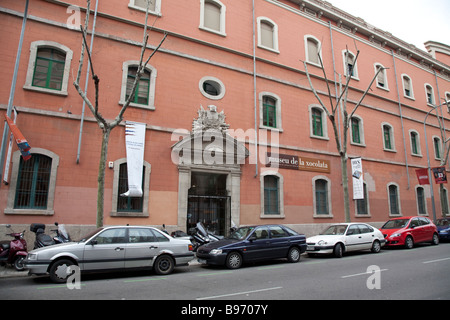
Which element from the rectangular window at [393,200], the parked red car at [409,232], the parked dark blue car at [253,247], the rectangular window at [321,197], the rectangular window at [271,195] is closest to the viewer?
the parked dark blue car at [253,247]

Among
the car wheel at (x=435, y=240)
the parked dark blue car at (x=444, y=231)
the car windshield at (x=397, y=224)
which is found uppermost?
the car windshield at (x=397, y=224)

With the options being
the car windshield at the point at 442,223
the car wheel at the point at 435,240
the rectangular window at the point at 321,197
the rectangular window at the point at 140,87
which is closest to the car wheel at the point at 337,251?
the rectangular window at the point at 321,197

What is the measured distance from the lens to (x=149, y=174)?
45.5 ft

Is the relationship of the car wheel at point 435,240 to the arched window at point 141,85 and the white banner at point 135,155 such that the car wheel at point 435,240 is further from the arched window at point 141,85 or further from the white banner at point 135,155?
the arched window at point 141,85

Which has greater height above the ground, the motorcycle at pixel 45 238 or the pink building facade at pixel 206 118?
the pink building facade at pixel 206 118

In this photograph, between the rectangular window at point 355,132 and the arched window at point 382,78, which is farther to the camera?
the arched window at point 382,78

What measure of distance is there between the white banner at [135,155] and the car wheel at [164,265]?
4.21 m

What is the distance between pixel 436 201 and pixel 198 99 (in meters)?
22.3

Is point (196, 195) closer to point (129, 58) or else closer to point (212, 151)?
point (212, 151)

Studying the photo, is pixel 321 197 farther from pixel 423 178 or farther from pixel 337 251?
pixel 423 178

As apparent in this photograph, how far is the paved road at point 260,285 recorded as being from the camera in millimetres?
6246

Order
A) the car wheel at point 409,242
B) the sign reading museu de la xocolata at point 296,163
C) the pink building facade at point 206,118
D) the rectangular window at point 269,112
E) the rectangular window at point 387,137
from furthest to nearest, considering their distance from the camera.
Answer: the rectangular window at point 387,137 → the rectangular window at point 269,112 → the sign reading museu de la xocolata at point 296,163 → the car wheel at point 409,242 → the pink building facade at point 206,118

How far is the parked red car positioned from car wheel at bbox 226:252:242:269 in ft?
30.3
